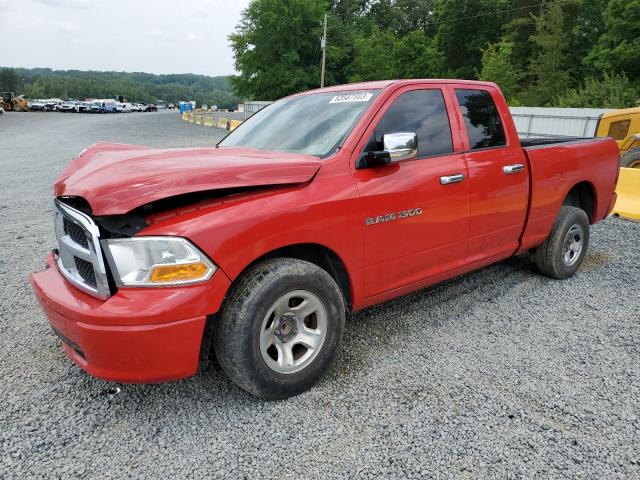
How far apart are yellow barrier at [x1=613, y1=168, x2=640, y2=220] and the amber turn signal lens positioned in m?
7.28

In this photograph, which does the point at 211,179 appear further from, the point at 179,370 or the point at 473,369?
the point at 473,369

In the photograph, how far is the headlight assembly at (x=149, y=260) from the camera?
7.54 feet

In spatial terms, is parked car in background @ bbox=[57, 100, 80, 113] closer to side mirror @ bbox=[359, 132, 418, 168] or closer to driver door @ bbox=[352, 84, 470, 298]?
driver door @ bbox=[352, 84, 470, 298]

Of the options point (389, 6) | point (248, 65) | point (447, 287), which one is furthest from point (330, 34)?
point (447, 287)

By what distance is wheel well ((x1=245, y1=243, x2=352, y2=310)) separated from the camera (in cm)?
286

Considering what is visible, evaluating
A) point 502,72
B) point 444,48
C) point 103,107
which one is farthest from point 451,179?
point 103,107

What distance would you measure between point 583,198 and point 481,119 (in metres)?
1.95

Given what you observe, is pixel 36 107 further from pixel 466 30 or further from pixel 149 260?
pixel 149 260

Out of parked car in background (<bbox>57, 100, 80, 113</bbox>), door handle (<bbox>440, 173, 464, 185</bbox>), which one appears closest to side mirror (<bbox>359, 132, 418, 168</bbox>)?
door handle (<bbox>440, 173, 464, 185</bbox>)

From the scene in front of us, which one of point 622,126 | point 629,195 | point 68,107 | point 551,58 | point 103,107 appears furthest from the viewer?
point 103,107

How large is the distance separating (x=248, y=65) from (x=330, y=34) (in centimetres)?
1080

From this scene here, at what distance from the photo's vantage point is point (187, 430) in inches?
99.7

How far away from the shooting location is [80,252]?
2.50 meters

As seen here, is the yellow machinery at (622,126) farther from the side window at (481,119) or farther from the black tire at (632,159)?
the side window at (481,119)
